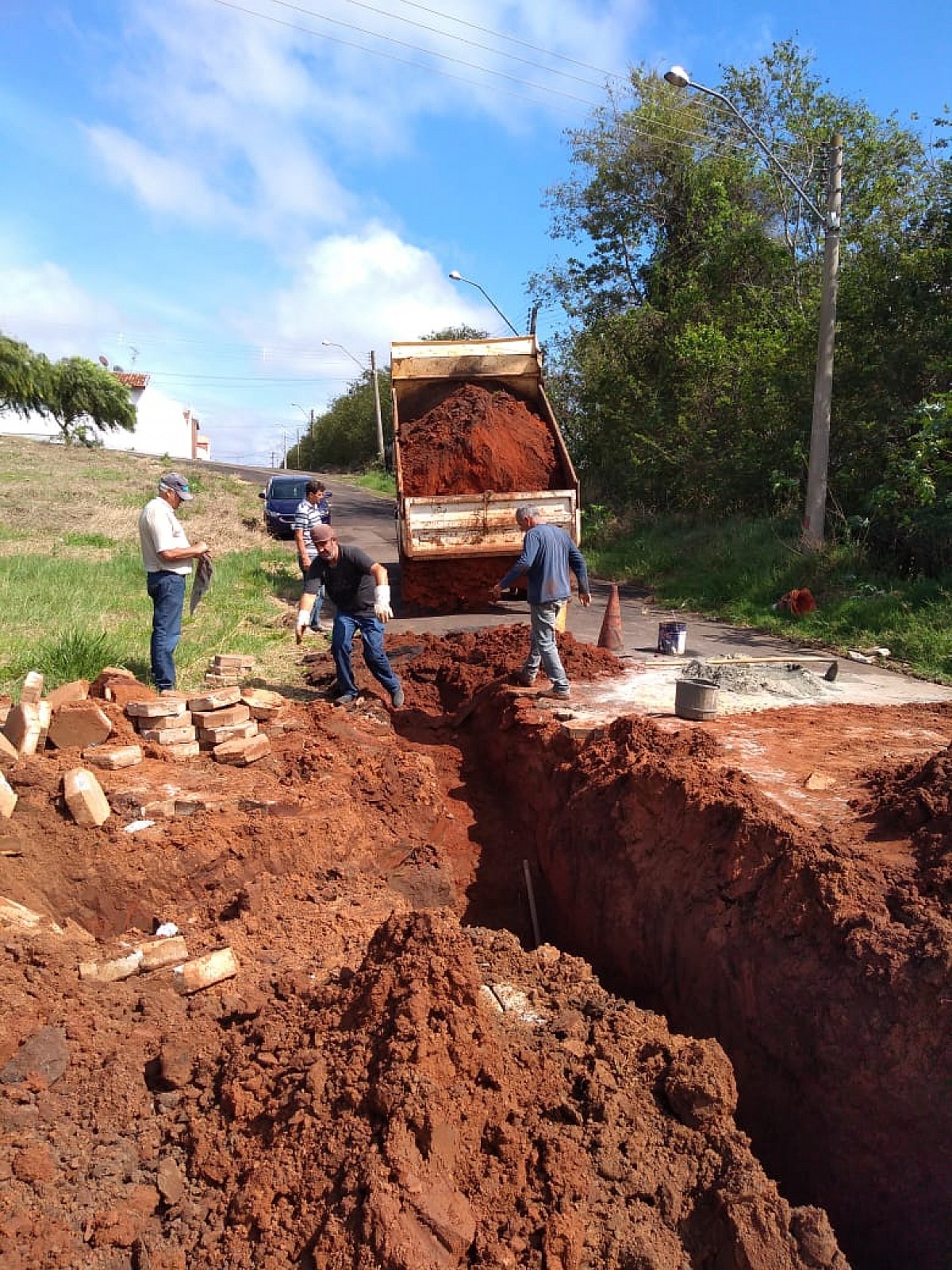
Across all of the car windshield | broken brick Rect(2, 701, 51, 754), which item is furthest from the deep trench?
the car windshield

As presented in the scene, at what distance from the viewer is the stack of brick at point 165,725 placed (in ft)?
19.3

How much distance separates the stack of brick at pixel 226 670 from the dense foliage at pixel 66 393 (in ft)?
151

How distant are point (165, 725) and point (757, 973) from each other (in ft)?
13.6

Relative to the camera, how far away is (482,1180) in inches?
99.3

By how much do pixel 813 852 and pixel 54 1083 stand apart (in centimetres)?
316

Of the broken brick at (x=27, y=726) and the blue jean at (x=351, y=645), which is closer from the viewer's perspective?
the broken brick at (x=27, y=726)

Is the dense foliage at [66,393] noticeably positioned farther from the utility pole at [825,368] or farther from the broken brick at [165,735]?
the broken brick at [165,735]

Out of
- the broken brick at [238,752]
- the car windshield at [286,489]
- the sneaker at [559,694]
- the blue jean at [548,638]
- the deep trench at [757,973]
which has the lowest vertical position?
the deep trench at [757,973]

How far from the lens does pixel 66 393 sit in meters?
50.3

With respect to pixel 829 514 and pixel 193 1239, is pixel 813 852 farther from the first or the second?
pixel 829 514

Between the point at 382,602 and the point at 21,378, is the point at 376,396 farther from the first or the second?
the point at 382,602

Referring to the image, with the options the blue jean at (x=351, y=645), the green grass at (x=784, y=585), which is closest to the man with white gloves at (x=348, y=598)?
the blue jean at (x=351, y=645)

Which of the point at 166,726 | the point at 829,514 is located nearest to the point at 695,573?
the point at 829,514

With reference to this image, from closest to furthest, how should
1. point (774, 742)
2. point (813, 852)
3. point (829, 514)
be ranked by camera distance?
point (813, 852) < point (774, 742) < point (829, 514)
